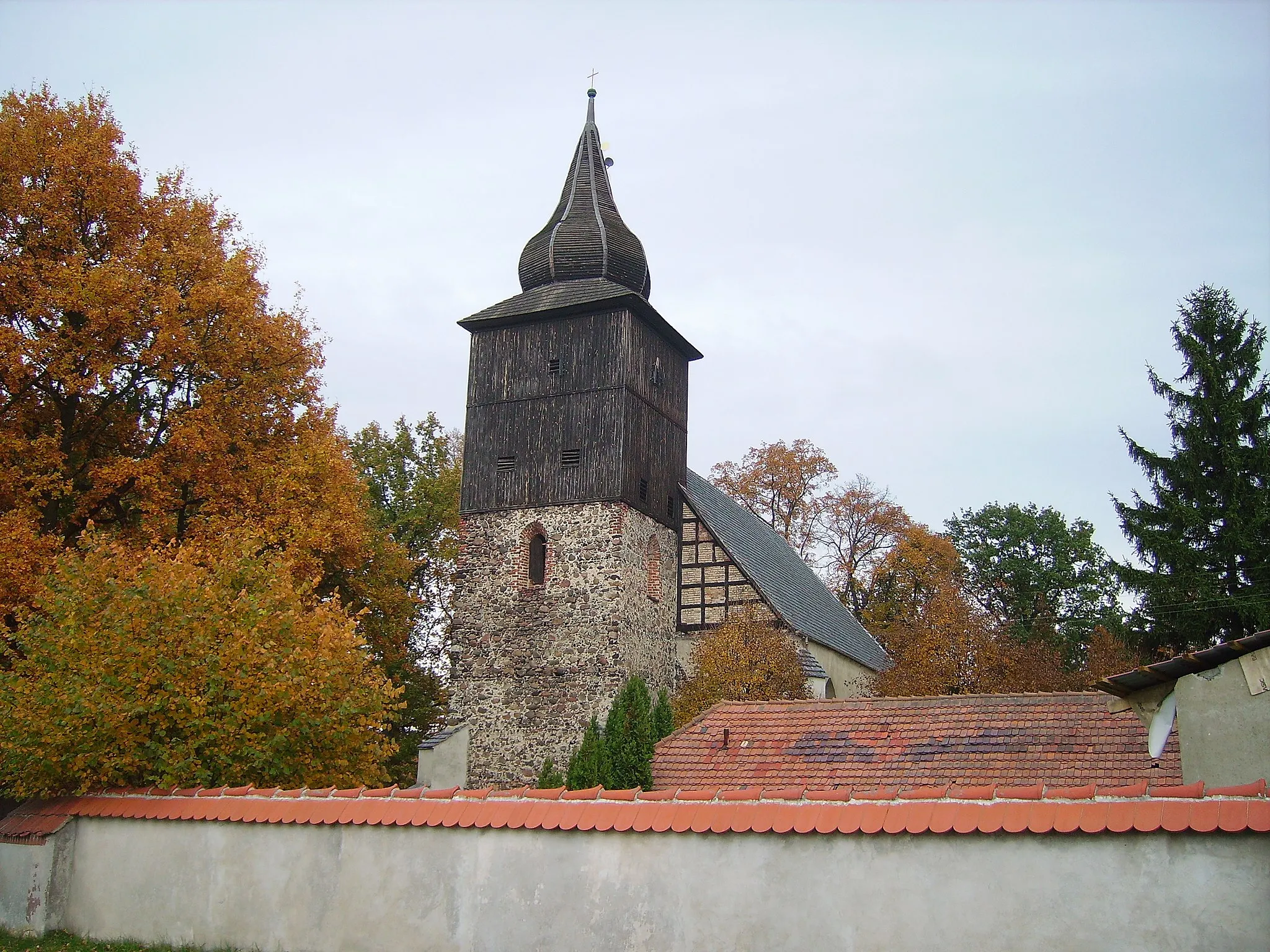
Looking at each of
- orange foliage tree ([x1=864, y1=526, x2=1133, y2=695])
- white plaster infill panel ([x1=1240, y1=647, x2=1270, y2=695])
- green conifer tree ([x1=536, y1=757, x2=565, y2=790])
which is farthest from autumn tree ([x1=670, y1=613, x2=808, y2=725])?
white plaster infill panel ([x1=1240, y1=647, x2=1270, y2=695])

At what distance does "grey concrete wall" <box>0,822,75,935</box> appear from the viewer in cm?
1005

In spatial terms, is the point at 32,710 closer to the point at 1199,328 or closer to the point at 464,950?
the point at 464,950

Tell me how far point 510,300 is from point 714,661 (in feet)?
30.4

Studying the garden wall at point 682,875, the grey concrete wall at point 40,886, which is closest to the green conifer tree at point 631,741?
the garden wall at point 682,875

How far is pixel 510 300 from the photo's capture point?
25.0 meters

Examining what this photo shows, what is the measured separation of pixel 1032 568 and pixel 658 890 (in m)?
33.7

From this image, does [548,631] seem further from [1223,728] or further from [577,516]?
[1223,728]

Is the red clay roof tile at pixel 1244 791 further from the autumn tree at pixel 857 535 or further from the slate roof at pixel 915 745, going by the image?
the autumn tree at pixel 857 535

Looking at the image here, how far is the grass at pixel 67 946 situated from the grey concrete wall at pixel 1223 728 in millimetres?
8348

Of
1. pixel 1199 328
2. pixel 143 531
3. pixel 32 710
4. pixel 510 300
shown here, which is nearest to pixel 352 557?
Result: pixel 143 531

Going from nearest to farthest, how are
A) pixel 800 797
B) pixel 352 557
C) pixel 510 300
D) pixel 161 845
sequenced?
pixel 800 797
pixel 161 845
pixel 352 557
pixel 510 300

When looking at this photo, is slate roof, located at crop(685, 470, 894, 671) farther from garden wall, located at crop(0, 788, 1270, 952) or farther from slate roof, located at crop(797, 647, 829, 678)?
garden wall, located at crop(0, 788, 1270, 952)

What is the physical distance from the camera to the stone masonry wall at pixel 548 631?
70.4ft

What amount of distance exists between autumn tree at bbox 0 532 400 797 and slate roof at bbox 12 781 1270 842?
4.90 feet
